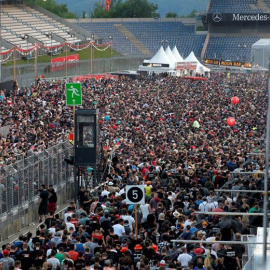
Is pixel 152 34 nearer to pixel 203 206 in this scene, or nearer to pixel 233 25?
pixel 233 25

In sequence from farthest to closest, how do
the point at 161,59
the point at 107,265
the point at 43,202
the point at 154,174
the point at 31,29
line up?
1. the point at 31,29
2. the point at 161,59
3. the point at 154,174
4. the point at 43,202
5. the point at 107,265

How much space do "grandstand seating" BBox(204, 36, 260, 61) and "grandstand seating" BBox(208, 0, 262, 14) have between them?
129 inches

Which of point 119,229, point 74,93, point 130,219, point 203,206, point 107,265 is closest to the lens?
point 107,265

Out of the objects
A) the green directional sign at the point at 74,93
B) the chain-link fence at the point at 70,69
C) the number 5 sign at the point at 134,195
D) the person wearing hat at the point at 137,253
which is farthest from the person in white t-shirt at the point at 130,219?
the chain-link fence at the point at 70,69

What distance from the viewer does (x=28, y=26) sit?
74875 millimetres

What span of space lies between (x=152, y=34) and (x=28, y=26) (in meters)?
20.2

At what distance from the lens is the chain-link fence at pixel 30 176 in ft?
67.9

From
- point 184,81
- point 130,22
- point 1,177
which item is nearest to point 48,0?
point 130,22

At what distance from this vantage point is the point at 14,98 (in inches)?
1588

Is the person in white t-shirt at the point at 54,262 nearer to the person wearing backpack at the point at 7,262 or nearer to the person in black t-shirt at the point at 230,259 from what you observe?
the person wearing backpack at the point at 7,262

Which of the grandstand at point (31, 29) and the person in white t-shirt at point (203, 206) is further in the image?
the grandstand at point (31, 29)

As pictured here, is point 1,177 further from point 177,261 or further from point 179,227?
point 177,261

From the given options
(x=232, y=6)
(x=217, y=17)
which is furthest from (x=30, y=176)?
(x=232, y=6)

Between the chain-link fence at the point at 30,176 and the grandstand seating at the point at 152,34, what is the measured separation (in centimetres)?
6190
